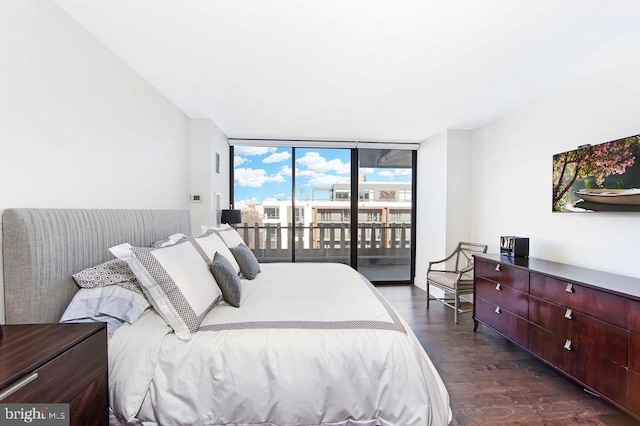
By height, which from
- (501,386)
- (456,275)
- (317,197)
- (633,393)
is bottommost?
(501,386)

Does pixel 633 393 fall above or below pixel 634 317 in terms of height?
below

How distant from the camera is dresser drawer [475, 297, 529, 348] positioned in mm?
2346

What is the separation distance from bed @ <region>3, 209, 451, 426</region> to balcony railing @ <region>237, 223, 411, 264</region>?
3.32 metres

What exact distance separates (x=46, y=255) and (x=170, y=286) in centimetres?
56

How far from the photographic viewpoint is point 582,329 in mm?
1876

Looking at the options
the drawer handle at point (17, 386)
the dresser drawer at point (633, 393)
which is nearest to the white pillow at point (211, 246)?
the drawer handle at point (17, 386)

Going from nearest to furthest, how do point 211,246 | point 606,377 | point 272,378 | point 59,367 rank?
1. point 59,367
2. point 272,378
3. point 606,377
4. point 211,246

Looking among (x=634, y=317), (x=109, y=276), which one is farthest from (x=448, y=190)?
(x=109, y=276)

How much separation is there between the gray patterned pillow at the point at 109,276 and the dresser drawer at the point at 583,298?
2.80m

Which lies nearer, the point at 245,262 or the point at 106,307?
the point at 106,307

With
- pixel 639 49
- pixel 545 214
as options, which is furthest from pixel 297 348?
pixel 639 49

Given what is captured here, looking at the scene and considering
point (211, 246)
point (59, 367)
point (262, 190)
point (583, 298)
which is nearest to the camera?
point (59, 367)

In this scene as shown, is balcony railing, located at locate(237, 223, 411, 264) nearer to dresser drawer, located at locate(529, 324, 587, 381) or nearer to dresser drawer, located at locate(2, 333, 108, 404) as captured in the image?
dresser drawer, located at locate(529, 324, 587, 381)

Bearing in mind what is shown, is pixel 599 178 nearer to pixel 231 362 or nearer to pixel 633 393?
pixel 633 393
